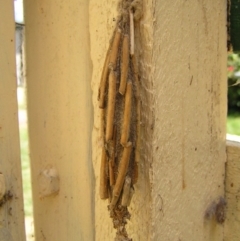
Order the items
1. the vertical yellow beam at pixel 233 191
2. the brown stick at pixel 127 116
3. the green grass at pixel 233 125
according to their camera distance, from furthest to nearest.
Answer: the green grass at pixel 233 125 < the vertical yellow beam at pixel 233 191 < the brown stick at pixel 127 116

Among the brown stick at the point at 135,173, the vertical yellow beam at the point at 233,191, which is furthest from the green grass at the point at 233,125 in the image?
the brown stick at the point at 135,173

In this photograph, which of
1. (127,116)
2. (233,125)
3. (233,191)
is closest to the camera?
(127,116)

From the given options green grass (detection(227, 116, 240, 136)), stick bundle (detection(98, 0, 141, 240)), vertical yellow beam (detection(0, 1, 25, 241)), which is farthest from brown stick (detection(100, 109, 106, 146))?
green grass (detection(227, 116, 240, 136))

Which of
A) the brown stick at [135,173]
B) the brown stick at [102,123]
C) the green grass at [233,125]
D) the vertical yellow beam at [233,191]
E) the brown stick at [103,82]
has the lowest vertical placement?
the green grass at [233,125]

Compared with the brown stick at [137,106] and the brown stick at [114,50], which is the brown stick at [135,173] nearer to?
the brown stick at [137,106]

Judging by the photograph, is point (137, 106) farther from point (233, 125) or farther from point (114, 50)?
point (233, 125)

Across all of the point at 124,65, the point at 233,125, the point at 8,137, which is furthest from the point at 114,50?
the point at 233,125

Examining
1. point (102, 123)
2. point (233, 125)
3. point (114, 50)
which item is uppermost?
point (114, 50)
